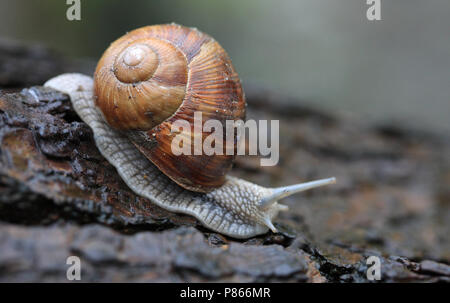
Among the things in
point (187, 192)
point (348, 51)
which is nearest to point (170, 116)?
point (187, 192)

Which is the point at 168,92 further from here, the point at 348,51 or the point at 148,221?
the point at 348,51

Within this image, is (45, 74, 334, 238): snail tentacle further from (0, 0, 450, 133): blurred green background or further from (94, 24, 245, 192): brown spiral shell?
(0, 0, 450, 133): blurred green background

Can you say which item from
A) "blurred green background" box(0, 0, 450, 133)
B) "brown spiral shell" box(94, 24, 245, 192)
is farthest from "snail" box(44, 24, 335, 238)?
"blurred green background" box(0, 0, 450, 133)

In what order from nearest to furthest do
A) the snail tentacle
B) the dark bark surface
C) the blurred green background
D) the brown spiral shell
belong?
the dark bark surface
the brown spiral shell
the snail tentacle
the blurred green background

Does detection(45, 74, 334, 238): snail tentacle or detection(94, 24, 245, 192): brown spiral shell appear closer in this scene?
detection(94, 24, 245, 192): brown spiral shell

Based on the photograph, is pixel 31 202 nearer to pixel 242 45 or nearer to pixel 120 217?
pixel 120 217

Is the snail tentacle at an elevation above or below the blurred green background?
below

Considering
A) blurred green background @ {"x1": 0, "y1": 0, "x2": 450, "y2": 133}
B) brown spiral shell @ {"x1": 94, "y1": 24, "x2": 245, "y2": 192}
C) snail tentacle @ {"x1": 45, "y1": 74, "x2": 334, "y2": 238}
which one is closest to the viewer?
brown spiral shell @ {"x1": 94, "y1": 24, "x2": 245, "y2": 192}

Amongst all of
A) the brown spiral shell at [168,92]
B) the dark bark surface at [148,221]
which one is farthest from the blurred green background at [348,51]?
the brown spiral shell at [168,92]
